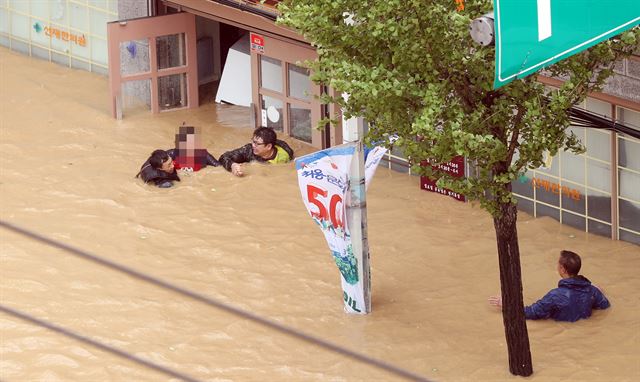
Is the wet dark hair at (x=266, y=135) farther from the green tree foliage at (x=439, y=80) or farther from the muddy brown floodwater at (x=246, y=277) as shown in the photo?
the green tree foliage at (x=439, y=80)

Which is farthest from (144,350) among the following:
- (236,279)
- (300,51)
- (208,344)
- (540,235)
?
(300,51)

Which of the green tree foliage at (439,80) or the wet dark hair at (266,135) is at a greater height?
the green tree foliage at (439,80)

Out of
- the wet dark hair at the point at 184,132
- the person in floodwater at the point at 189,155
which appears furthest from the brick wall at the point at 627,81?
the wet dark hair at the point at 184,132

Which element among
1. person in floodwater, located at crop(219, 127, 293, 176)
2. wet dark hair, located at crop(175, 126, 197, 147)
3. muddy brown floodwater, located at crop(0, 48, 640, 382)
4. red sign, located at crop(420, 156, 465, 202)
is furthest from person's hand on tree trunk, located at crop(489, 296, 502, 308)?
wet dark hair, located at crop(175, 126, 197, 147)

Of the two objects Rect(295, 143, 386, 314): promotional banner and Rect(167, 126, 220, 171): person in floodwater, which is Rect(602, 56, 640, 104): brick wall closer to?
Rect(295, 143, 386, 314): promotional banner

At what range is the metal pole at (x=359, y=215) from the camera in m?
13.5

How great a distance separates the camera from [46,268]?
15125 millimetres

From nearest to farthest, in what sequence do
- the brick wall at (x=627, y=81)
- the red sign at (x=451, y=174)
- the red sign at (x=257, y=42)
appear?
1. the brick wall at (x=627, y=81)
2. the red sign at (x=451, y=174)
3. the red sign at (x=257, y=42)

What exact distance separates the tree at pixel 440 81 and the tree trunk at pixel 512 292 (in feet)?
0.94

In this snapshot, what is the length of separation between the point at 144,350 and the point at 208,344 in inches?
21.7

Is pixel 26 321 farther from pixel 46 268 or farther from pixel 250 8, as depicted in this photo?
pixel 250 8

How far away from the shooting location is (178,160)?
17922 mm

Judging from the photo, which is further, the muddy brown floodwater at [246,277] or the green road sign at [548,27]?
the muddy brown floodwater at [246,277]

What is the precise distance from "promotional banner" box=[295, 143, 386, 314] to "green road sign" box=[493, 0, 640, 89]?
342 cm
